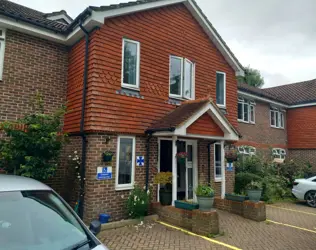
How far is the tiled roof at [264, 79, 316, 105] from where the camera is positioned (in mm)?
19023

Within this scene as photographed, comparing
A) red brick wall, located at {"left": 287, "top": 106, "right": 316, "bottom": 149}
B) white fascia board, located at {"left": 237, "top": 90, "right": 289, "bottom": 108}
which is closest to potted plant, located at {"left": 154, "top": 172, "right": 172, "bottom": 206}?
white fascia board, located at {"left": 237, "top": 90, "right": 289, "bottom": 108}

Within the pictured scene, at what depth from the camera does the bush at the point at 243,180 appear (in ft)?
39.2

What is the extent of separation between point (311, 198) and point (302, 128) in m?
8.37

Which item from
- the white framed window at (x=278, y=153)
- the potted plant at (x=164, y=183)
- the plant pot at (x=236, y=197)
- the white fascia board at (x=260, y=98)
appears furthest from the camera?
the white framed window at (x=278, y=153)

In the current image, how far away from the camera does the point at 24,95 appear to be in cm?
800

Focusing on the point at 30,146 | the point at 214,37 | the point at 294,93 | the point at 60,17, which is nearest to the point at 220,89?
the point at 214,37

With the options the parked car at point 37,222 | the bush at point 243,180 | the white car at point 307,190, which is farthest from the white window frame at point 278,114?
the parked car at point 37,222

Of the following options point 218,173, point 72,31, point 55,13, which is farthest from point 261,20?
point 55,13

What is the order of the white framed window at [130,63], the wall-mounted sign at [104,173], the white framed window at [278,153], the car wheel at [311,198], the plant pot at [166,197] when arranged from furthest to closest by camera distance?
the white framed window at [278,153], the car wheel at [311,198], the white framed window at [130,63], the plant pot at [166,197], the wall-mounted sign at [104,173]

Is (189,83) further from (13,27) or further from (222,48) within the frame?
(13,27)

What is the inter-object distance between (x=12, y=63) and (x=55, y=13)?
5.21 metres

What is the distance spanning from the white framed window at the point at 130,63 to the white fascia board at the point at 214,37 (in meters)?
3.52

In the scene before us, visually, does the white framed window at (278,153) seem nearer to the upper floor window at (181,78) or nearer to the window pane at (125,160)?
the upper floor window at (181,78)

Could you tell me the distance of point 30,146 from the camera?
655 centimetres
